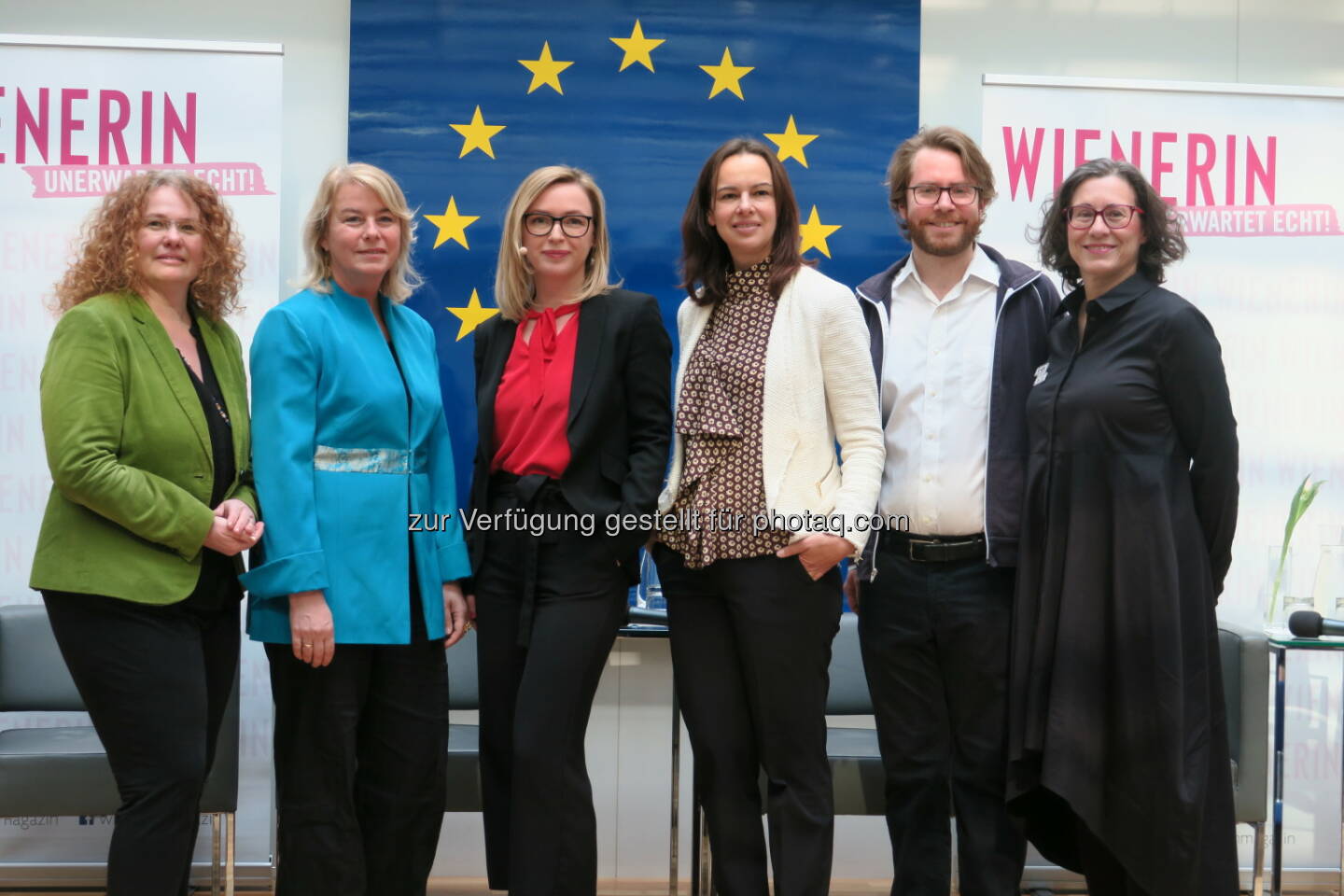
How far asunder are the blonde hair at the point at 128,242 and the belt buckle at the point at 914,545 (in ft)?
5.08

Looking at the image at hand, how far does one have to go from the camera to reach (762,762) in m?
2.35

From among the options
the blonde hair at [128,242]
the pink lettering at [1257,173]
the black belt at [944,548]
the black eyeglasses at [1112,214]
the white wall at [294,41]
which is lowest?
the black belt at [944,548]

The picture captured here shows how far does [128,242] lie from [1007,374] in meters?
1.81

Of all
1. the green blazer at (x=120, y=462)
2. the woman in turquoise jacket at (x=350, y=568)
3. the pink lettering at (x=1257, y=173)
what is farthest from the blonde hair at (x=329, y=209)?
the pink lettering at (x=1257, y=173)

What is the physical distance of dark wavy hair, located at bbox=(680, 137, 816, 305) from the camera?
2.41 meters

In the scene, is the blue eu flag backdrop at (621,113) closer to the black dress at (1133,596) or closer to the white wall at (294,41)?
the white wall at (294,41)

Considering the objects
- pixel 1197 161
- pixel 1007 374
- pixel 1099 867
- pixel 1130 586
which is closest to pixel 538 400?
pixel 1007 374

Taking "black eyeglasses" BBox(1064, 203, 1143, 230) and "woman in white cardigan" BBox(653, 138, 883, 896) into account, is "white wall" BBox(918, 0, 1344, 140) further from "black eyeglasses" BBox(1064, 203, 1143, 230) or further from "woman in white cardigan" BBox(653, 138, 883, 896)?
"woman in white cardigan" BBox(653, 138, 883, 896)

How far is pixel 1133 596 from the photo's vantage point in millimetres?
2332

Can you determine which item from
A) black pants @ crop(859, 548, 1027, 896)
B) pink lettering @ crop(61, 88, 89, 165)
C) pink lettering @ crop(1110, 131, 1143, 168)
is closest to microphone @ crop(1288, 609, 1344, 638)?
black pants @ crop(859, 548, 1027, 896)

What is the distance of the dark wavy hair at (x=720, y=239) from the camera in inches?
94.8

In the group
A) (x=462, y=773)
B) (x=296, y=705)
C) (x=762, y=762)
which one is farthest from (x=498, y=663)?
(x=462, y=773)

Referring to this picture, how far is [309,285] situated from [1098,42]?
109 inches

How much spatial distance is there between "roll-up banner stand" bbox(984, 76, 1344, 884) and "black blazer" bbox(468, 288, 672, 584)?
72.2 inches
